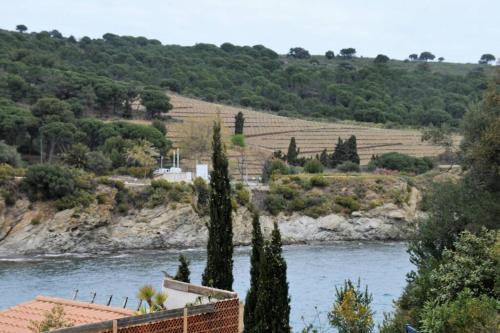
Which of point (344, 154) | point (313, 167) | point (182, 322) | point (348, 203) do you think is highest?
point (182, 322)

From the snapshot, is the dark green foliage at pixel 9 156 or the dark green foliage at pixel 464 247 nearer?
the dark green foliage at pixel 464 247

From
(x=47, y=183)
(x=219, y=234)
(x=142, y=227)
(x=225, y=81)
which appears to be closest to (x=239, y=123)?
(x=225, y=81)

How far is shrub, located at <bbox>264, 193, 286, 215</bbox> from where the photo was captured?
210 feet

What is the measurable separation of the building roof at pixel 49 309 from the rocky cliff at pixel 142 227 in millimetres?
37480

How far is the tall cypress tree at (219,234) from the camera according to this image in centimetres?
1942

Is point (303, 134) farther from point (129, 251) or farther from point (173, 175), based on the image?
point (129, 251)

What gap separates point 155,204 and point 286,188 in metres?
11.2

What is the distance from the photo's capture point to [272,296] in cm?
1670

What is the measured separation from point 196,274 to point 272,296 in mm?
26385

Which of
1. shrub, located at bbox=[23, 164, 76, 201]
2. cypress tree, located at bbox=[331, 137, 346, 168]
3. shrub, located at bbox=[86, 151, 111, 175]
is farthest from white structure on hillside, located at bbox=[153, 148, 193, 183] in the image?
cypress tree, located at bbox=[331, 137, 346, 168]

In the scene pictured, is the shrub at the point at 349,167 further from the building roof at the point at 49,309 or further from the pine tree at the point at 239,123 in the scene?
the building roof at the point at 49,309

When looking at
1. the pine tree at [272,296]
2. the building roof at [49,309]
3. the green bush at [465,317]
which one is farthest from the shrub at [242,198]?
the building roof at [49,309]

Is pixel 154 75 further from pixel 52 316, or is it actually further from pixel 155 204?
pixel 52 316

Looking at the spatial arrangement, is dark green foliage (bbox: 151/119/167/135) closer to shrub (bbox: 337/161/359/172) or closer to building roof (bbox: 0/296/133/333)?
shrub (bbox: 337/161/359/172)
